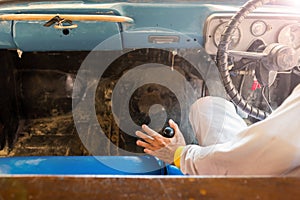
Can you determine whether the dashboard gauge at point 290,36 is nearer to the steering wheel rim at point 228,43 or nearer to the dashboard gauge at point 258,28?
the dashboard gauge at point 258,28

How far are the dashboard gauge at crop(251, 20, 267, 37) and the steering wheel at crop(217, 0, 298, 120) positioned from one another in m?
0.07

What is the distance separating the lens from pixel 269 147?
0.63 m

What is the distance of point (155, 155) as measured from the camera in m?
1.23

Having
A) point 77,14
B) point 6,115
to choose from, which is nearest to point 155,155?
point 77,14

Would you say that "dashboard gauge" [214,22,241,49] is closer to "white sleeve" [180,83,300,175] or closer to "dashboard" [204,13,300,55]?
"dashboard" [204,13,300,55]

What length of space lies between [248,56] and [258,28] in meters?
0.11

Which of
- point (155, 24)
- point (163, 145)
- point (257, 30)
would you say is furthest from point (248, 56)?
point (163, 145)

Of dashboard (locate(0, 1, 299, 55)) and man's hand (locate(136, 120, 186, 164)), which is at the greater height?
dashboard (locate(0, 1, 299, 55))

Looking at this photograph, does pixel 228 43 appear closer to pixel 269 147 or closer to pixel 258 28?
pixel 258 28

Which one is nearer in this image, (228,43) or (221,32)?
(228,43)

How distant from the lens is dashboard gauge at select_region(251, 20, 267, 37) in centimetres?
109

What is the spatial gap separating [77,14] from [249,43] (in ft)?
2.04

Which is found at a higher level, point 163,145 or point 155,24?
point 155,24

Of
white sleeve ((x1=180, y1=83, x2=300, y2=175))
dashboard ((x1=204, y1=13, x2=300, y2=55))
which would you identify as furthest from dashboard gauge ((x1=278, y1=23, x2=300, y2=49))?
white sleeve ((x1=180, y1=83, x2=300, y2=175))
